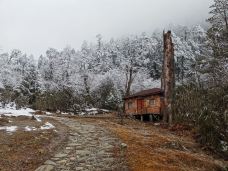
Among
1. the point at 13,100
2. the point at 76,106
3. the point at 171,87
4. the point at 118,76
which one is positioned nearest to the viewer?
the point at 171,87

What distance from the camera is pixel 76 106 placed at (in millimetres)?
40844

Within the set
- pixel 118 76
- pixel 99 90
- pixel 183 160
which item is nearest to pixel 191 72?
pixel 118 76

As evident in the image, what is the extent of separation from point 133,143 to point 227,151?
3716mm

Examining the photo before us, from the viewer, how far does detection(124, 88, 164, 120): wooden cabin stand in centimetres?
2967

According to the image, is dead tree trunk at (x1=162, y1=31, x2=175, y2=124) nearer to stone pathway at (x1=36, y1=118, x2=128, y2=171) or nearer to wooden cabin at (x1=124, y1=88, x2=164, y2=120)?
wooden cabin at (x1=124, y1=88, x2=164, y2=120)

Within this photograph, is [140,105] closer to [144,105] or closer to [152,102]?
[144,105]

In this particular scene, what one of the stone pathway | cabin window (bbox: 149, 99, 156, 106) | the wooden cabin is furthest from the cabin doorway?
the stone pathway

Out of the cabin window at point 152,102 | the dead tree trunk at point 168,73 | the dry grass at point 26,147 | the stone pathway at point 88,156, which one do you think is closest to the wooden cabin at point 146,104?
the cabin window at point 152,102

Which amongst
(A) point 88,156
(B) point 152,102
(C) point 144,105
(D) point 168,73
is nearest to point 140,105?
(C) point 144,105

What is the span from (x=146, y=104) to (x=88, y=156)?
22.2 meters

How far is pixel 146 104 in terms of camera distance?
31250 millimetres

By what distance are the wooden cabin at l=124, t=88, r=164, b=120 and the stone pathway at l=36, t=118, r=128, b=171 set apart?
57.9ft

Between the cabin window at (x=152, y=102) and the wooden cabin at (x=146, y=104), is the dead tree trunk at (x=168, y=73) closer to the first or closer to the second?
the wooden cabin at (x=146, y=104)

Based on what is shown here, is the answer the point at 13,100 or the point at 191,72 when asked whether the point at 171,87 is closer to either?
the point at 13,100
